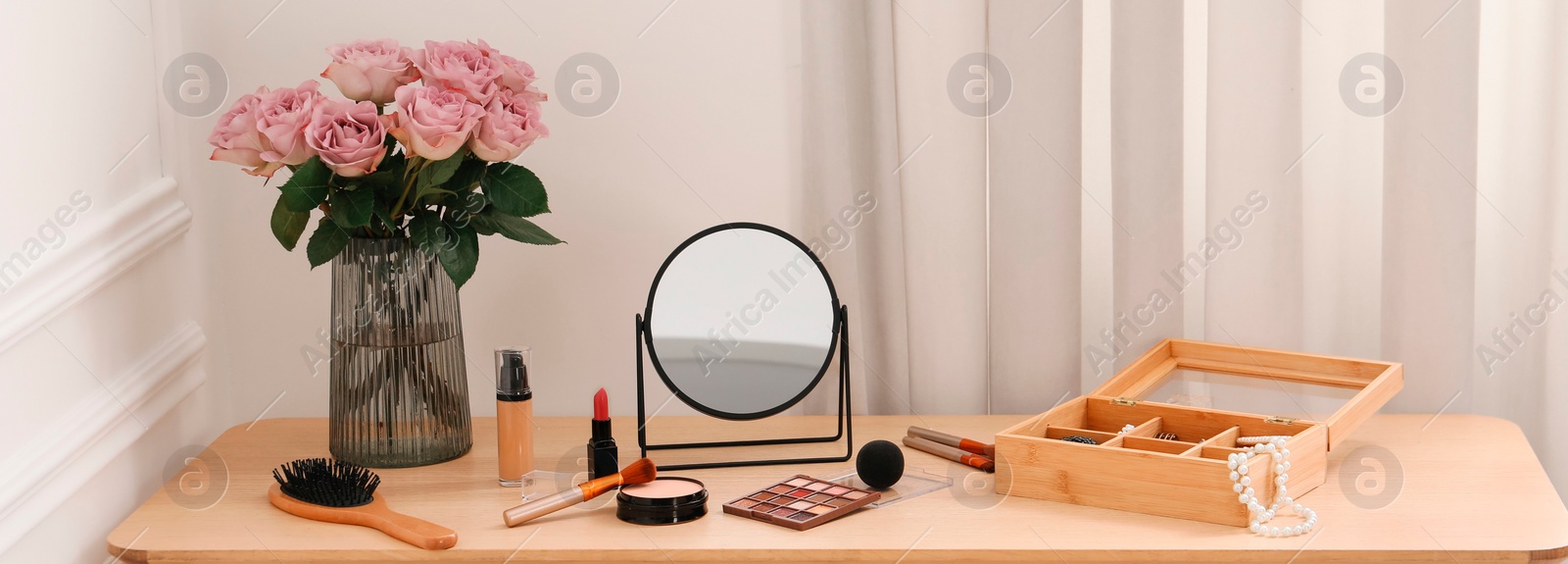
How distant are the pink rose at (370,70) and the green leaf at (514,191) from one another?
0.46ft

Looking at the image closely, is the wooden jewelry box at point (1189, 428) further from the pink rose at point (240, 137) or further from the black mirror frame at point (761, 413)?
the pink rose at point (240, 137)

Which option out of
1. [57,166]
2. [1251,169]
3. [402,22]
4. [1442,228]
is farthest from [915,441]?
[57,166]

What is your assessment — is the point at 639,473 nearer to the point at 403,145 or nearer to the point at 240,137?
Answer: the point at 403,145

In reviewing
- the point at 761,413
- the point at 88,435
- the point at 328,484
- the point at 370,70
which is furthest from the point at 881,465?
the point at 88,435

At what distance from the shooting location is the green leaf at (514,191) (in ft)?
4.25

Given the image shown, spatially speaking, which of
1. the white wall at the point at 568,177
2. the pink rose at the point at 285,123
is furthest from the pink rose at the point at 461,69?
the white wall at the point at 568,177

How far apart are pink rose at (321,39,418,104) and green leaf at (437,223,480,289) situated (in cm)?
16

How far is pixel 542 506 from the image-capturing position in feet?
3.75

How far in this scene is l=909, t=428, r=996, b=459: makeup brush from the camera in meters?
1.31

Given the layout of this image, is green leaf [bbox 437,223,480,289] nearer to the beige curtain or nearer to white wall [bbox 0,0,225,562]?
white wall [bbox 0,0,225,562]

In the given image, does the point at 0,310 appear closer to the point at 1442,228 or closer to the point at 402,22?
the point at 402,22

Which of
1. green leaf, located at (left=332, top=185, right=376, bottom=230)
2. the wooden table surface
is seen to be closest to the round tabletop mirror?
the wooden table surface

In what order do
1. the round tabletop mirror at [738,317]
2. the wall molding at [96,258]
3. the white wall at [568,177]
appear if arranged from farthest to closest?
the white wall at [568,177] → the round tabletop mirror at [738,317] → the wall molding at [96,258]

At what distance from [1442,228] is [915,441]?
725 mm
